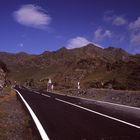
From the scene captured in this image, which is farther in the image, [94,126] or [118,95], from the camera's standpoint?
[118,95]

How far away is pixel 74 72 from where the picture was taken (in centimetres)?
11631

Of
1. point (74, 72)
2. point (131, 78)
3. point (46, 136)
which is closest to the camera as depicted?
point (46, 136)

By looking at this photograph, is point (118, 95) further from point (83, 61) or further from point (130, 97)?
point (83, 61)

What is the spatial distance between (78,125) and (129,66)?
6723cm

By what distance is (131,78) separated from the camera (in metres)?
64.0

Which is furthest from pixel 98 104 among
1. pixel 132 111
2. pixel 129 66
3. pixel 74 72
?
pixel 74 72

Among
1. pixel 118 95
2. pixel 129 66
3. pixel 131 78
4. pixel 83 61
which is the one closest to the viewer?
pixel 118 95

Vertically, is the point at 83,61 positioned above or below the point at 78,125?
above

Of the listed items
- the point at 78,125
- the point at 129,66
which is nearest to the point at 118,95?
the point at 78,125

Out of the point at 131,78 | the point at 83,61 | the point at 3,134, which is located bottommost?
the point at 3,134

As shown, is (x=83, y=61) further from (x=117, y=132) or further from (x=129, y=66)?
(x=117, y=132)

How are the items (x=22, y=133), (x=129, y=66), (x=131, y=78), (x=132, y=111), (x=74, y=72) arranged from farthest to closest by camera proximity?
1. (x=74, y=72)
2. (x=129, y=66)
3. (x=131, y=78)
4. (x=132, y=111)
5. (x=22, y=133)

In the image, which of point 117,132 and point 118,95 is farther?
point 118,95

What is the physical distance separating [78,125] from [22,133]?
232 cm
